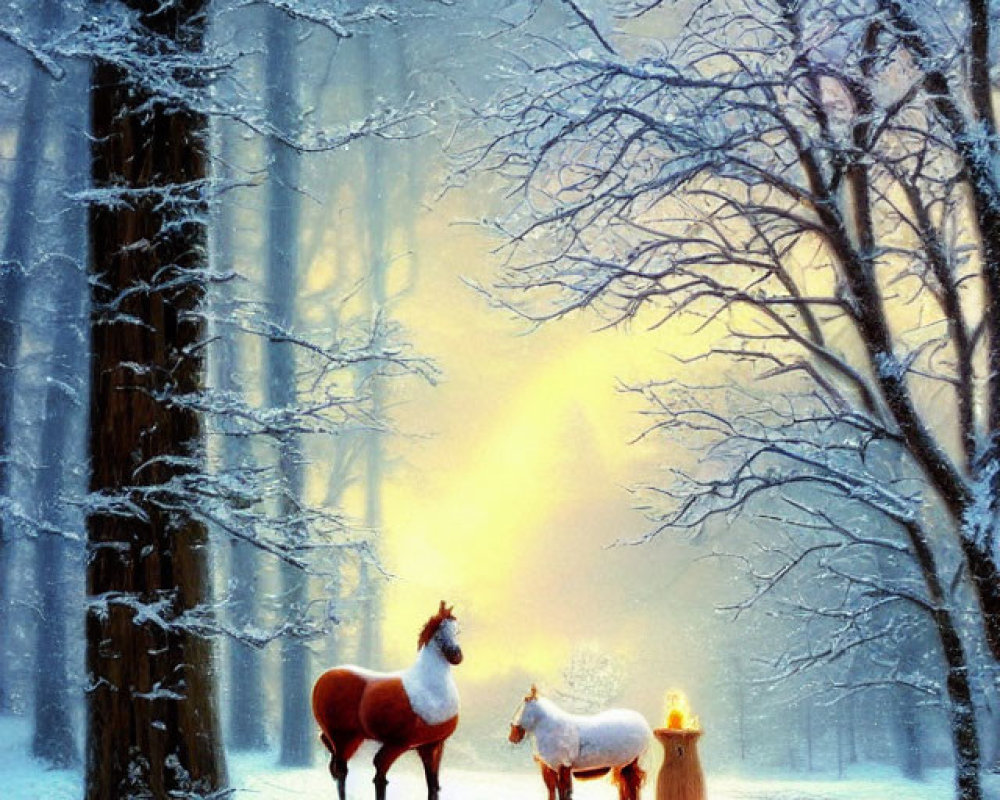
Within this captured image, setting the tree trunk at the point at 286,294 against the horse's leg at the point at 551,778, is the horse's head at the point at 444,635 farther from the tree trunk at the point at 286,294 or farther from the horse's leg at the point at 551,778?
the tree trunk at the point at 286,294

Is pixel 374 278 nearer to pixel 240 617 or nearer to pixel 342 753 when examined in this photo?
pixel 240 617

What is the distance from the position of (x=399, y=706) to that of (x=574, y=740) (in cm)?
88

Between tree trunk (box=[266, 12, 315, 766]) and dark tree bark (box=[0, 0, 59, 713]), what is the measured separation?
2305 millimetres

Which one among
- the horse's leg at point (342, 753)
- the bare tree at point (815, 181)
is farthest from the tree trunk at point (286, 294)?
the bare tree at point (815, 181)

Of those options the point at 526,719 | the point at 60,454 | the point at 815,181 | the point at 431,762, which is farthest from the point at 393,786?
the point at 60,454

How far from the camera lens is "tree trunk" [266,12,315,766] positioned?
11.4 m

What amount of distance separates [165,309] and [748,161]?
9.10ft

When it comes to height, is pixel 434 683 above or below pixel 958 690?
above

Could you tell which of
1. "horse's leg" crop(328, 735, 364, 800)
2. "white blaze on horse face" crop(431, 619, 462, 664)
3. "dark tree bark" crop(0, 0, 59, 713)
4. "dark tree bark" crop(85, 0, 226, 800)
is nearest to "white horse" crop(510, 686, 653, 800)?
"white blaze on horse face" crop(431, 619, 462, 664)

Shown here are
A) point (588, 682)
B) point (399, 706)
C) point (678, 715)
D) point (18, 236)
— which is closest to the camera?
point (399, 706)

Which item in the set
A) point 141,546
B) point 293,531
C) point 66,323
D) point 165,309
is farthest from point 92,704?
point 66,323

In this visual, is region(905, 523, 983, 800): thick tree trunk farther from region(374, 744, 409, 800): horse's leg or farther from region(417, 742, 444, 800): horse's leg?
region(374, 744, 409, 800): horse's leg

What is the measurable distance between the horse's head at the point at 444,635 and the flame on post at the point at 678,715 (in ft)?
4.20

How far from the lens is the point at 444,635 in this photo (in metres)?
5.90
